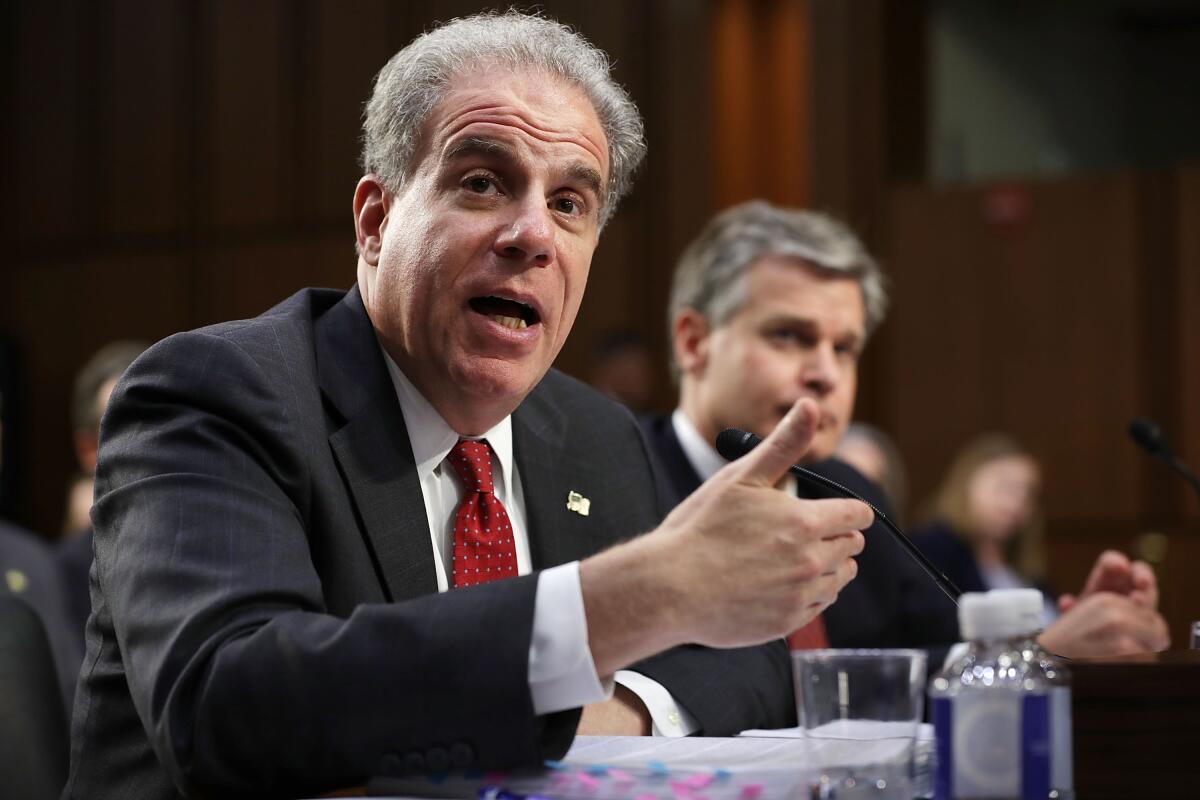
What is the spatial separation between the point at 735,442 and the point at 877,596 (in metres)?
1.51

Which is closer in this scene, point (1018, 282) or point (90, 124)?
point (1018, 282)

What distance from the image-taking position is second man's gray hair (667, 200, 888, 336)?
3.11 meters

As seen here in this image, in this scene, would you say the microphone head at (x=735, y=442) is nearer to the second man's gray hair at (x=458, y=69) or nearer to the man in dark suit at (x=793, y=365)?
the second man's gray hair at (x=458, y=69)

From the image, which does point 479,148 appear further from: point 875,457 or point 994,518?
point 994,518

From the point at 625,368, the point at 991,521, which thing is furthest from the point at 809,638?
the point at 625,368

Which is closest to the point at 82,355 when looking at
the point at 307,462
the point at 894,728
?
the point at 307,462

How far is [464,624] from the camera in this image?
1.29 m

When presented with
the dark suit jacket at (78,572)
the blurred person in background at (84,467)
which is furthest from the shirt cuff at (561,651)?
the dark suit jacket at (78,572)

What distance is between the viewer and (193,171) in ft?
27.2

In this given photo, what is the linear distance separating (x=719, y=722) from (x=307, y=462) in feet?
2.07

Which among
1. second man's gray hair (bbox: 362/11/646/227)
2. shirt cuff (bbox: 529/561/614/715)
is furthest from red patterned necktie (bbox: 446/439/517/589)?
shirt cuff (bbox: 529/561/614/715)

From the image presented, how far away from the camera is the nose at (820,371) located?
3025 mm

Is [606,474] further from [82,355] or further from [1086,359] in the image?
[82,355]

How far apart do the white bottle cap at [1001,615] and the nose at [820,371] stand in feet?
6.16
